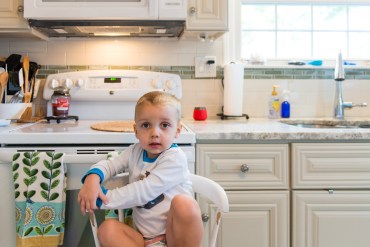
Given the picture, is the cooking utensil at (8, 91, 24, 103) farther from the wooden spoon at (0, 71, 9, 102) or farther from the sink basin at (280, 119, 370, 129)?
the sink basin at (280, 119, 370, 129)

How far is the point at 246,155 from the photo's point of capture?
1.50 meters

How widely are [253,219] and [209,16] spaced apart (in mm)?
957

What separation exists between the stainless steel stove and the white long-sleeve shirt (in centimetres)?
12

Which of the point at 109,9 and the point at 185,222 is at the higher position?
the point at 109,9

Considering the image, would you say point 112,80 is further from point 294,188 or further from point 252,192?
point 294,188

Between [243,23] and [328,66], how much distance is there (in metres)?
0.55

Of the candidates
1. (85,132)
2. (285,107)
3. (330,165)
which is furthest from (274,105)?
(85,132)

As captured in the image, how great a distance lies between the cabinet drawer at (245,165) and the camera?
4.91 feet

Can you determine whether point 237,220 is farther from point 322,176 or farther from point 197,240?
point 197,240

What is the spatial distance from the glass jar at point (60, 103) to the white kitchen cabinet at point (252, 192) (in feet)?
2.76

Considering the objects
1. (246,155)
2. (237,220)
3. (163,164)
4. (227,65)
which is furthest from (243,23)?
(163,164)

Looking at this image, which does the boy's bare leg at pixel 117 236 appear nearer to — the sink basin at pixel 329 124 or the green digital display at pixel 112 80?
the green digital display at pixel 112 80

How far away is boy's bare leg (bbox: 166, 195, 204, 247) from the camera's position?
1.04m

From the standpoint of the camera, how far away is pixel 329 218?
59.7 inches
